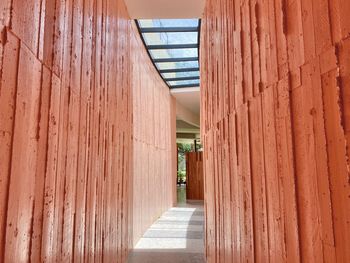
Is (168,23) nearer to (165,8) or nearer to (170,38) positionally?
(170,38)

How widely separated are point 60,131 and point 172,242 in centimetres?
401

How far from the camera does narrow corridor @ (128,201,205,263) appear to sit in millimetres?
4320

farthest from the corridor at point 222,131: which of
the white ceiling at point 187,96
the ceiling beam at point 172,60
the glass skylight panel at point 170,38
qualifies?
the white ceiling at point 187,96

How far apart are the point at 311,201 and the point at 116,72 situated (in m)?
3.12

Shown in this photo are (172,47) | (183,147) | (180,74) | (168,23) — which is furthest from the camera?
(183,147)

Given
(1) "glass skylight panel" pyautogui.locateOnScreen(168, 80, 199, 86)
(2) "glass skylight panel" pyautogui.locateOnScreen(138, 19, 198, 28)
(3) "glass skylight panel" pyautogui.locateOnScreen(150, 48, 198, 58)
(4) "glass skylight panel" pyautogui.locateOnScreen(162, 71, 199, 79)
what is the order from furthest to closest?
(1) "glass skylight panel" pyautogui.locateOnScreen(168, 80, 199, 86) → (4) "glass skylight panel" pyautogui.locateOnScreen(162, 71, 199, 79) → (3) "glass skylight panel" pyautogui.locateOnScreen(150, 48, 198, 58) → (2) "glass skylight panel" pyautogui.locateOnScreen(138, 19, 198, 28)

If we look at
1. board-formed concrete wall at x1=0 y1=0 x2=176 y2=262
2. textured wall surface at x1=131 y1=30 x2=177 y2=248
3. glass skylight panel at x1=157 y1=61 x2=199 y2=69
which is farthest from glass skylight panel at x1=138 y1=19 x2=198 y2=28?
glass skylight panel at x1=157 y1=61 x2=199 y2=69

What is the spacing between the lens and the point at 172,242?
203 inches

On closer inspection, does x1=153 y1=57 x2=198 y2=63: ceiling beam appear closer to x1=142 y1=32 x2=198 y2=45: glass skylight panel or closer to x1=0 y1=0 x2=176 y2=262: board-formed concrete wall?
x1=142 y1=32 x2=198 y2=45: glass skylight panel

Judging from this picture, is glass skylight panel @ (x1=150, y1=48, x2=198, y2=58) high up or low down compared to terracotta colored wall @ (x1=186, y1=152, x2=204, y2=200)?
up

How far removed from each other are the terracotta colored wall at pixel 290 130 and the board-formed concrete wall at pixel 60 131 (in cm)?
114

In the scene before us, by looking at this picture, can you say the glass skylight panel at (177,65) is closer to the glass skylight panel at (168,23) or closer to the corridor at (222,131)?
the glass skylight panel at (168,23)

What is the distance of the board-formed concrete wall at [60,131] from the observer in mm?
1155

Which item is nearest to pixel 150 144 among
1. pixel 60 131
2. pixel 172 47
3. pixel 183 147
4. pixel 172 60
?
pixel 172 60
